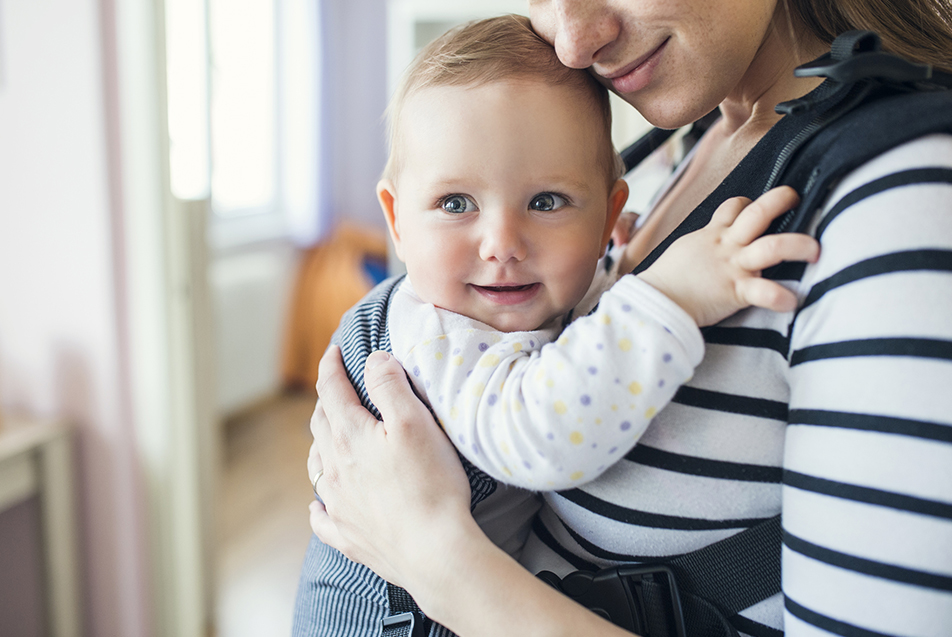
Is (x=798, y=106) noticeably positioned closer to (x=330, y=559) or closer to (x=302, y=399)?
(x=330, y=559)

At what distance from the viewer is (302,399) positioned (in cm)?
470

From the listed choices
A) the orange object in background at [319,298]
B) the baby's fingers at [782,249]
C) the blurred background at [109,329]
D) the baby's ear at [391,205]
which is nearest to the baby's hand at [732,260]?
the baby's fingers at [782,249]

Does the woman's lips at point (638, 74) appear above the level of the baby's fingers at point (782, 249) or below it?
above

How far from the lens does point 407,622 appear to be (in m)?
0.81

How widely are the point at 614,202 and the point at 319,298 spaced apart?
3879 mm

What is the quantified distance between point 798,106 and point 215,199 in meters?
4.07

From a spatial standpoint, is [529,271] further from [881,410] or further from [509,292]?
[881,410]

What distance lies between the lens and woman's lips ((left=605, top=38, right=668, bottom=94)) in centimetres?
83

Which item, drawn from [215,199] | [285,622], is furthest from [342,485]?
[215,199]

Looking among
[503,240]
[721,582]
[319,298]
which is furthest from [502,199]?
[319,298]

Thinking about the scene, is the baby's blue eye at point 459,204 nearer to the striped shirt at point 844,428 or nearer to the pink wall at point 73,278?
the striped shirt at point 844,428

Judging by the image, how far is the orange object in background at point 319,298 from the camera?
463 cm

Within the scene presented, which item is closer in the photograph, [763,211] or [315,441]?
[763,211]

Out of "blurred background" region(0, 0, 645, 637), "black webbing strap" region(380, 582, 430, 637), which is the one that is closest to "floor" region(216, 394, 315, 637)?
"blurred background" region(0, 0, 645, 637)
